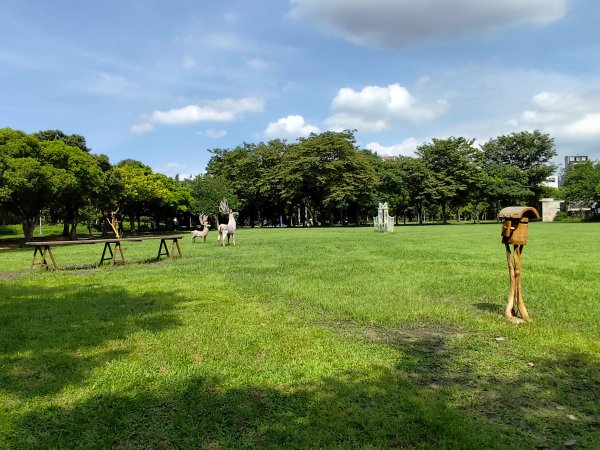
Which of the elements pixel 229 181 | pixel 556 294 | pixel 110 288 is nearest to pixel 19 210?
pixel 110 288

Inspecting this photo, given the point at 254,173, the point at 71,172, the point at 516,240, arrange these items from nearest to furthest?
the point at 516,240, the point at 71,172, the point at 254,173

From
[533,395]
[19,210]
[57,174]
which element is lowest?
[533,395]

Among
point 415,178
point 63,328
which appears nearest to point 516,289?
point 63,328

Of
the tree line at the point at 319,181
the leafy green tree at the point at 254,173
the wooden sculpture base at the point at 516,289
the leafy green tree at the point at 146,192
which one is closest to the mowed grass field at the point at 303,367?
the wooden sculpture base at the point at 516,289

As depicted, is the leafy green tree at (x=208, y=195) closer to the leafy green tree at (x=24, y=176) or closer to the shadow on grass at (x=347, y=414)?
the leafy green tree at (x=24, y=176)

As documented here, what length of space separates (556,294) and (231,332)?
5321 mm

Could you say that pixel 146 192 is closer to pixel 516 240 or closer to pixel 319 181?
pixel 319 181

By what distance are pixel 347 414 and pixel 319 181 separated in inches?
1877

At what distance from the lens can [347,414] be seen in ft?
10.4

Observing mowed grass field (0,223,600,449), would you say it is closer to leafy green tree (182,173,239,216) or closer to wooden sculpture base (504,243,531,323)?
wooden sculpture base (504,243,531,323)

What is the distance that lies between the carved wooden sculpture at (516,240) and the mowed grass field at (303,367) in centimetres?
25

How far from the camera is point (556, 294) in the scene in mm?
7172

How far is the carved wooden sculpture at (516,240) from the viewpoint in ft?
17.8

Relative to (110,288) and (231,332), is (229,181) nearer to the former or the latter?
(110,288)
